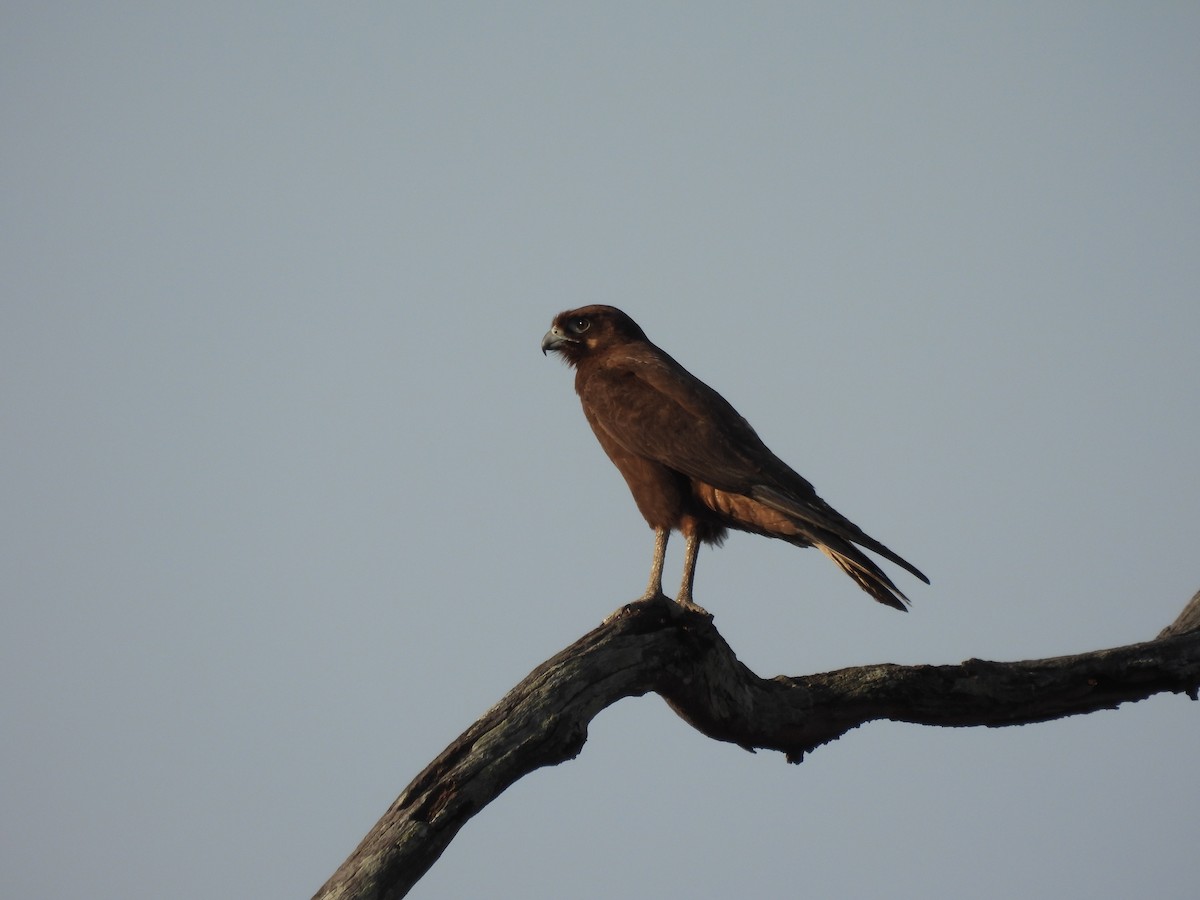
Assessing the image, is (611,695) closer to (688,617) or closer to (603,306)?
(688,617)

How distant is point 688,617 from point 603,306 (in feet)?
12.9

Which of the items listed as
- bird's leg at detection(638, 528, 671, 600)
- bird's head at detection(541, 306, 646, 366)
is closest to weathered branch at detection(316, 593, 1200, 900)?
bird's leg at detection(638, 528, 671, 600)

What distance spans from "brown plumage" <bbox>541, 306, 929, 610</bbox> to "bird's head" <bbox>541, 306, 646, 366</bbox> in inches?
9.7

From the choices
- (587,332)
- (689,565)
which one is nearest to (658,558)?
(689,565)

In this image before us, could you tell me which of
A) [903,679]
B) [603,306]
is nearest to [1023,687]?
[903,679]

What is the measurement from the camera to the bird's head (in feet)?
28.6

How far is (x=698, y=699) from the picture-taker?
5.34m

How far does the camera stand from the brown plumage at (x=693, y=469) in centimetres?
673

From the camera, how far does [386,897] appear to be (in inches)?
159

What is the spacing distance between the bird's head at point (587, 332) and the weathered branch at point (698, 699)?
138 inches

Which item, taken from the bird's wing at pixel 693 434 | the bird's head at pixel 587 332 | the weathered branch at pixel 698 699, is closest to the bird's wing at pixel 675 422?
the bird's wing at pixel 693 434

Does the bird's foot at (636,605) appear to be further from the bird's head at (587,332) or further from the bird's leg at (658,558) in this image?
the bird's head at (587,332)

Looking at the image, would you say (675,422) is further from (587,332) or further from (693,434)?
(587,332)

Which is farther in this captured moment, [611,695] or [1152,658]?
[1152,658]
